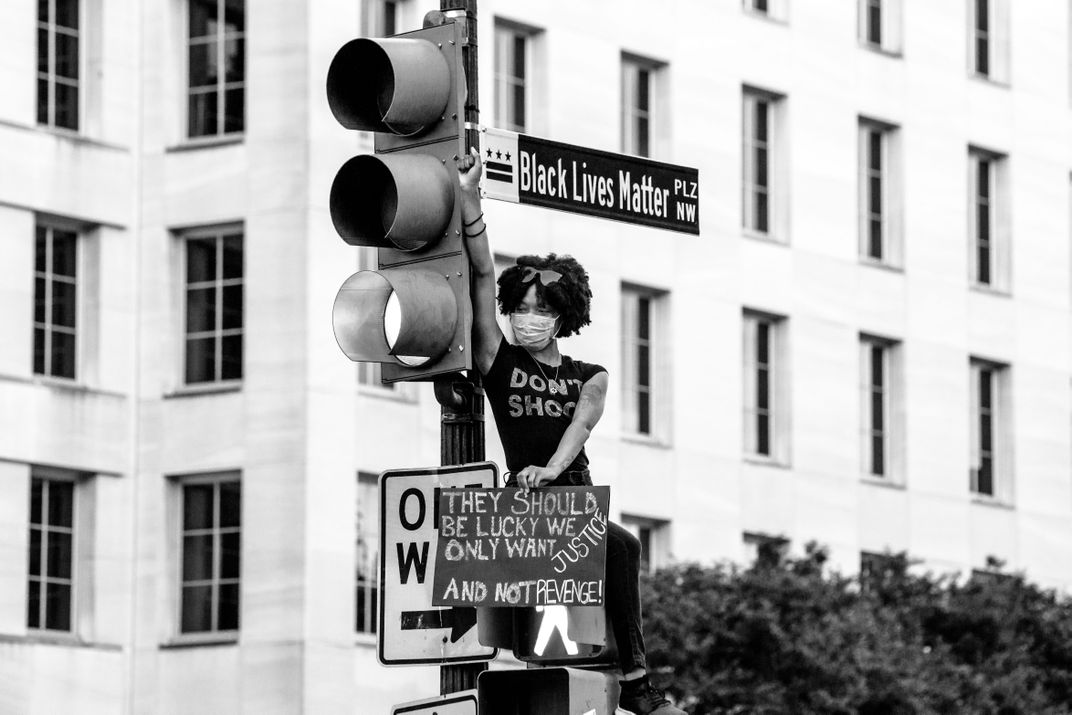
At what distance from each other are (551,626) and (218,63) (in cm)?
2939

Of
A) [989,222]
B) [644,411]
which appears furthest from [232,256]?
[989,222]

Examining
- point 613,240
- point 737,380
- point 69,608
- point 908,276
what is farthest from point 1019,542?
point 69,608

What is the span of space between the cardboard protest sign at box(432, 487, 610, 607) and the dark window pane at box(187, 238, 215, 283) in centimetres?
2891

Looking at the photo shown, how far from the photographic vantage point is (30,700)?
3475cm

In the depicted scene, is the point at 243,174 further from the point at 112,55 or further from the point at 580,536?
the point at 580,536

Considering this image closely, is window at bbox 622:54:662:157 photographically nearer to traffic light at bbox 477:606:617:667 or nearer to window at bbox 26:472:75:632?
window at bbox 26:472:75:632

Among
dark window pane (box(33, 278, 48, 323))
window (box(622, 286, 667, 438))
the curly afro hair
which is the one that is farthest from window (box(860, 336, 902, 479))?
the curly afro hair

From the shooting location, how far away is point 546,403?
28.3 ft

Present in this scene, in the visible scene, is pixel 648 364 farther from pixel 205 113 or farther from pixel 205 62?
pixel 205 62

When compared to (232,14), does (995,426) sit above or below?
below

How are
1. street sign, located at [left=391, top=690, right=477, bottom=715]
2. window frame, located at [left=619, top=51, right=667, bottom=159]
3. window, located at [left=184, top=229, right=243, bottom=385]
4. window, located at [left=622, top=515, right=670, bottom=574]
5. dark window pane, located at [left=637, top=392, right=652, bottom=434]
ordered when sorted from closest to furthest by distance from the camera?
street sign, located at [left=391, top=690, right=477, bottom=715], window, located at [left=184, top=229, right=243, bottom=385], window, located at [left=622, top=515, right=670, bottom=574], dark window pane, located at [left=637, top=392, right=652, bottom=434], window frame, located at [left=619, top=51, right=667, bottom=159]

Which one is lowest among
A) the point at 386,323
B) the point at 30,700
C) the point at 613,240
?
the point at 30,700

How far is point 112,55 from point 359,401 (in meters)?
6.12

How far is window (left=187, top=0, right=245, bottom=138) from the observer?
1446 inches
